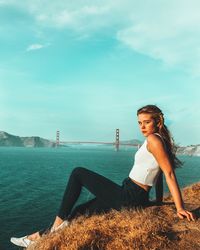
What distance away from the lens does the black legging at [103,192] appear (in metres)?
5.25

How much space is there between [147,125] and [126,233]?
1.63 meters

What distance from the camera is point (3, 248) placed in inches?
568

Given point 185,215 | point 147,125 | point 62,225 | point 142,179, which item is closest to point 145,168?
point 142,179

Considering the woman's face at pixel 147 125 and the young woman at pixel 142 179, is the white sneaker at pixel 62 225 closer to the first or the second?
the young woman at pixel 142 179

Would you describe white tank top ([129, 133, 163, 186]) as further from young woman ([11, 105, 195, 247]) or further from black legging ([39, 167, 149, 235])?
black legging ([39, 167, 149, 235])

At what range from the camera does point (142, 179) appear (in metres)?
5.09

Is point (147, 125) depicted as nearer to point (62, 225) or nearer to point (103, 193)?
point (103, 193)

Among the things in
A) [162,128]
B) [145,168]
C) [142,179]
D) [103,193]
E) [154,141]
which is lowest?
[103,193]

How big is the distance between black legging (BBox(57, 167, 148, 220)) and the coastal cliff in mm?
157

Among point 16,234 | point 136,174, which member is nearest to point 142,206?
point 136,174

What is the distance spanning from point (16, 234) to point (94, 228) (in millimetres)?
13281

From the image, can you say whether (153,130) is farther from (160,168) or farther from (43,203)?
(43,203)

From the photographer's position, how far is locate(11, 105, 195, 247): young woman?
4.81 metres

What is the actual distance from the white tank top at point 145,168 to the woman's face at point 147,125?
0.54 ft
